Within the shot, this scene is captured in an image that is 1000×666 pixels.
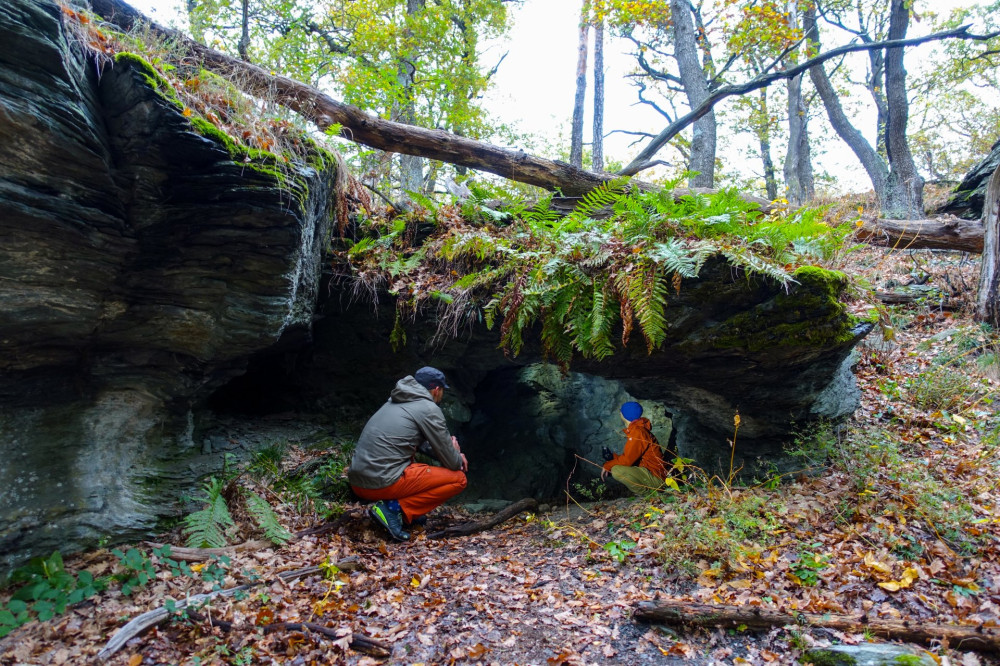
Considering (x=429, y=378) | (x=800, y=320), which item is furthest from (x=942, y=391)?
(x=429, y=378)

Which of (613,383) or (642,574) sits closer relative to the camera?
(642,574)

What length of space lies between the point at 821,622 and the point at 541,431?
6.01 m

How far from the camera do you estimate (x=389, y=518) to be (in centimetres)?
548

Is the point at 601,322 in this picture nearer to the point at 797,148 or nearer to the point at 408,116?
the point at 408,116

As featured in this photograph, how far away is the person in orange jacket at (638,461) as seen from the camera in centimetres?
621

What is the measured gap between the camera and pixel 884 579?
3676 mm

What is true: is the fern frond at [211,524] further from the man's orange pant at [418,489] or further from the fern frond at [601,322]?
the fern frond at [601,322]

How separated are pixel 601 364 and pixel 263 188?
13.8ft

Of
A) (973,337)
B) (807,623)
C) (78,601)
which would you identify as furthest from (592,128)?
(78,601)

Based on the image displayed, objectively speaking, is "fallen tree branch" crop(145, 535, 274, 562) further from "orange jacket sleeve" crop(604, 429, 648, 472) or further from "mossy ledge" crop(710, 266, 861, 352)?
"mossy ledge" crop(710, 266, 861, 352)

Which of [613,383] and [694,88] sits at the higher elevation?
[694,88]

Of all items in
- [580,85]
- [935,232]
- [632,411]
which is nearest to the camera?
[632,411]

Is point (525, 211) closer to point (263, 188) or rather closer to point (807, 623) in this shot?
point (263, 188)

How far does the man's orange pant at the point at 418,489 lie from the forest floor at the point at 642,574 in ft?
1.07
